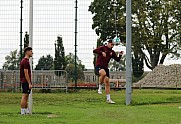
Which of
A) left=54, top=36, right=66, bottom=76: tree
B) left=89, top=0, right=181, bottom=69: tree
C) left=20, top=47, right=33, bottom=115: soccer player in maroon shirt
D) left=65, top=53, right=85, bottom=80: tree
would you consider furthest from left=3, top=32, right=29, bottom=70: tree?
left=89, top=0, right=181, bottom=69: tree

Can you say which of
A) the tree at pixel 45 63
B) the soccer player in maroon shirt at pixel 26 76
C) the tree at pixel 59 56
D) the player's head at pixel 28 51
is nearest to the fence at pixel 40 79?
the tree at pixel 59 56

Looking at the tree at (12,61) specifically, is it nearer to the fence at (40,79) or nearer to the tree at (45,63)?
the fence at (40,79)

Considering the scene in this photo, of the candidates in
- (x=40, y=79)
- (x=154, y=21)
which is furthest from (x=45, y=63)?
(x=154, y=21)

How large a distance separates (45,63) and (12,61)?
1855 millimetres

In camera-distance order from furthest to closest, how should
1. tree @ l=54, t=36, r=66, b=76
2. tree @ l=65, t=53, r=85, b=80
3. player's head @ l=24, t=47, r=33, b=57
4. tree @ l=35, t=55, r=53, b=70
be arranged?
tree @ l=35, t=55, r=53, b=70 < tree @ l=65, t=53, r=85, b=80 < tree @ l=54, t=36, r=66, b=76 < player's head @ l=24, t=47, r=33, b=57

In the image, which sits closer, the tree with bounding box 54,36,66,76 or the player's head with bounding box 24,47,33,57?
the player's head with bounding box 24,47,33,57

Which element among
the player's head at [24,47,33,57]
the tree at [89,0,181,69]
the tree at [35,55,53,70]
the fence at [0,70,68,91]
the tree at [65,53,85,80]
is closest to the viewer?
the player's head at [24,47,33,57]

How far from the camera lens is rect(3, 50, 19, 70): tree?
24114 millimetres

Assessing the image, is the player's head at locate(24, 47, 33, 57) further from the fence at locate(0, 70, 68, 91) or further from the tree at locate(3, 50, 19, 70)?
the tree at locate(3, 50, 19, 70)

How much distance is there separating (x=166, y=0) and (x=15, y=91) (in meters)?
24.5

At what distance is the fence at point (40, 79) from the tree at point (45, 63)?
61cm

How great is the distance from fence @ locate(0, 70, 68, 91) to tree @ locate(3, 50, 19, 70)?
67 cm

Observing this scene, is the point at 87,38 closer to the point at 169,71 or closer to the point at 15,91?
the point at 15,91

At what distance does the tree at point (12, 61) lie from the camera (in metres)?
24.1
